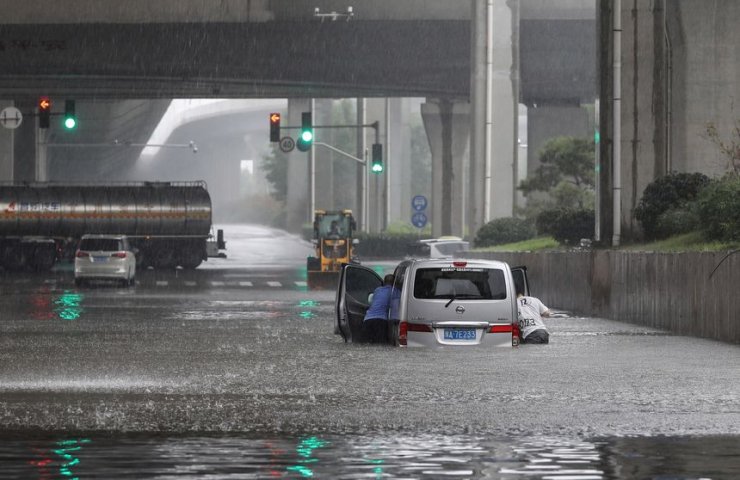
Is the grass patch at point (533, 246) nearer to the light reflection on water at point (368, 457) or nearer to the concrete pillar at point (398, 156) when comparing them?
the light reflection on water at point (368, 457)

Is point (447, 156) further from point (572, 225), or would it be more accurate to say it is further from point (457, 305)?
point (457, 305)

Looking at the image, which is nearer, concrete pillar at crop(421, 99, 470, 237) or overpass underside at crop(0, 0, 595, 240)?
overpass underside at crop(0, 0, 595, 240)

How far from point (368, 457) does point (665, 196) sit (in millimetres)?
24291

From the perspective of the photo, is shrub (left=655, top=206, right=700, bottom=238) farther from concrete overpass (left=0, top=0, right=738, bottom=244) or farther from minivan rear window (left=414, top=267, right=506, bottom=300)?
concrete overpass (left=0, top=0, right=738, bottom=244)

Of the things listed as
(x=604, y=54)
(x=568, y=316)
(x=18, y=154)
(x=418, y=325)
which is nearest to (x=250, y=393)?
(x=418, y=325)

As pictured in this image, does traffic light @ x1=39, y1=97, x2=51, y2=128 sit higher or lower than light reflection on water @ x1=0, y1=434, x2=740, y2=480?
higher

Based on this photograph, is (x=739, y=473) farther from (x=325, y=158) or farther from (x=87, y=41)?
(x=325, y=158)

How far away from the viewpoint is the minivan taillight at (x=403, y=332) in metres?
22.0

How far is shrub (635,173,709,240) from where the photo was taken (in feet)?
114

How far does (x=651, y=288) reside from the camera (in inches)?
1162

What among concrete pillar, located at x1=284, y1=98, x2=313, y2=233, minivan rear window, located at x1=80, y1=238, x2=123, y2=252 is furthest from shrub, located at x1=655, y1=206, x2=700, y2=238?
concrete pillar, located at x1=284, y1=98, x2=313, y2=233

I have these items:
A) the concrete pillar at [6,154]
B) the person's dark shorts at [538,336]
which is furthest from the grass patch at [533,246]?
the concrete pillar at [6,154]

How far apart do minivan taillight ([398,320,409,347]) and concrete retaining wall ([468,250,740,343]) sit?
5186 millimetres

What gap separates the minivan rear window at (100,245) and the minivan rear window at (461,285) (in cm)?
3147
